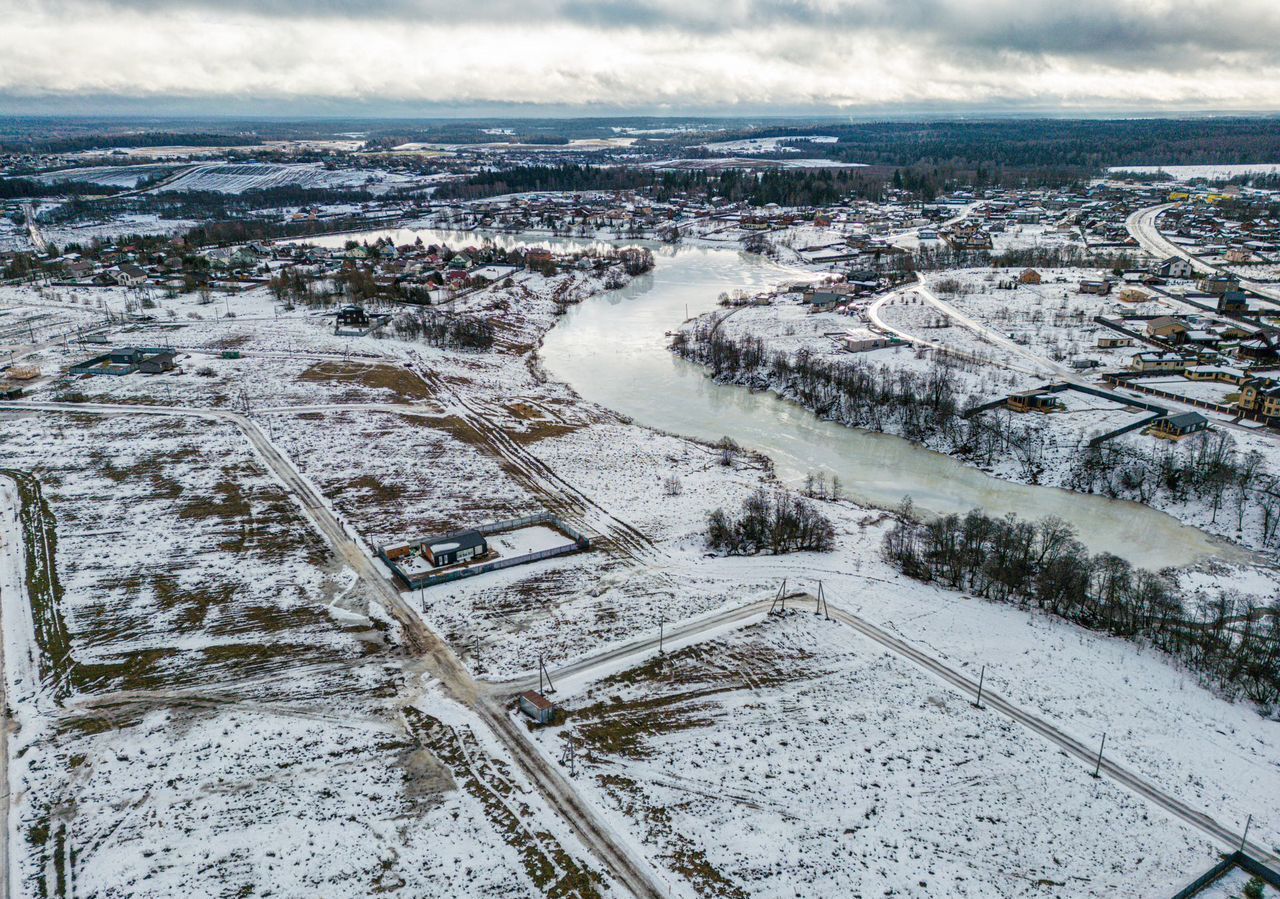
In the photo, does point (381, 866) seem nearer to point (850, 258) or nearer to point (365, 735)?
point (365, 735)

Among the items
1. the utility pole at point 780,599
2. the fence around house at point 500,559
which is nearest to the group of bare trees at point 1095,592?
the utility pole at point 780,599

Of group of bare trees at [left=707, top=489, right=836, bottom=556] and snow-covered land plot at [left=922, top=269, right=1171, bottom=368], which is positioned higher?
snow-covered land plot at [left=922, top=269, right=1171, bottom=368]

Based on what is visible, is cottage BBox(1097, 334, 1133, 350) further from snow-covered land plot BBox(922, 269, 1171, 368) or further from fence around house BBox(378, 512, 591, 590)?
fence around house BBox(378, 512, 591, 590)

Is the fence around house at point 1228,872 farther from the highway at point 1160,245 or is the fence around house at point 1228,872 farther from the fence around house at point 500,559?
the highway at point 1160,245

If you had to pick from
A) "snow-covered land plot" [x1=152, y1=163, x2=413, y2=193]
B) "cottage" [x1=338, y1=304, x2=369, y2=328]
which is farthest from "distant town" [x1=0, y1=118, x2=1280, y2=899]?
"snow-covered land plot" [x1=152, y1=163, x2=413, y2=193]

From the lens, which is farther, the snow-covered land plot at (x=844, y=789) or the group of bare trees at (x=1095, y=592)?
the group of bare trees at (x=1095, y=592)

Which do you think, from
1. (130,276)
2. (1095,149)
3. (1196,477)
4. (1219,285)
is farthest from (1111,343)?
(1095,149)

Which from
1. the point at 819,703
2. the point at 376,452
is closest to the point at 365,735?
the point at 819,703
